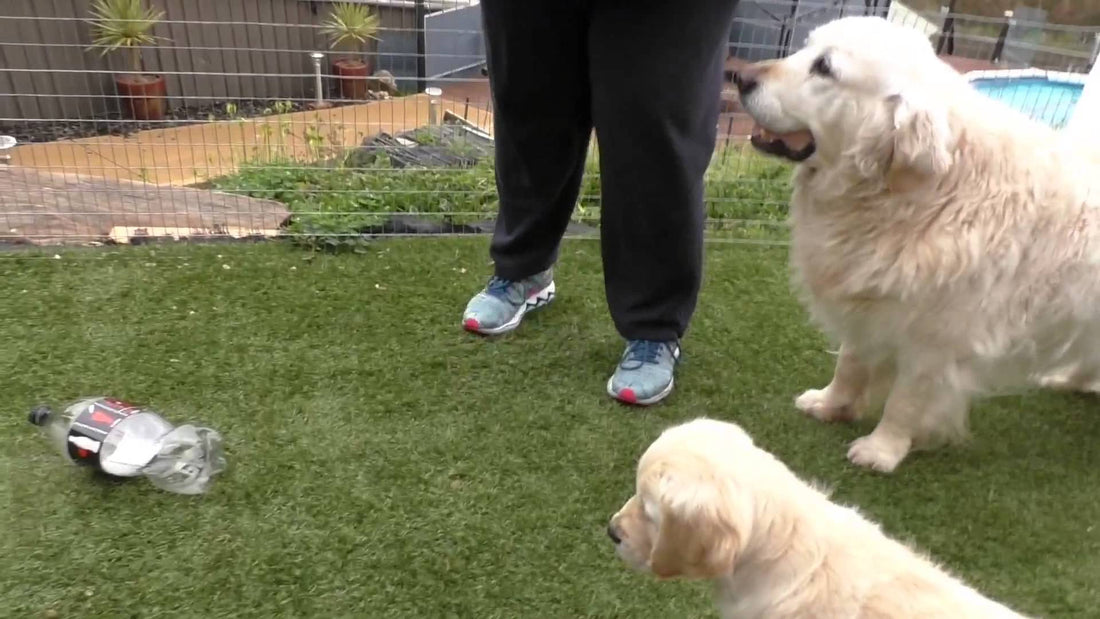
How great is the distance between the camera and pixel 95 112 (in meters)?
3.52

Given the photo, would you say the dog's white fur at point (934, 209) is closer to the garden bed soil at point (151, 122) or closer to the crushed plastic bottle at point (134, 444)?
the crushed plastic bottle at point (134, 444)

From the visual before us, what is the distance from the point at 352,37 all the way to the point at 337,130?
0.52 meters

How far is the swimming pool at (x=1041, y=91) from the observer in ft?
10.8

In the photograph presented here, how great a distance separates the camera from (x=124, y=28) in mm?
3699

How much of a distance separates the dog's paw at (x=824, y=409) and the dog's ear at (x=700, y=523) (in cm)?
112

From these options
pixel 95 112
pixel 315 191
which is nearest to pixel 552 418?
pixel 315 191

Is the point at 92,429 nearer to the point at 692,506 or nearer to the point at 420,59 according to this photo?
the point at 692,506

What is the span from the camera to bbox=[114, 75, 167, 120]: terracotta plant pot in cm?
338

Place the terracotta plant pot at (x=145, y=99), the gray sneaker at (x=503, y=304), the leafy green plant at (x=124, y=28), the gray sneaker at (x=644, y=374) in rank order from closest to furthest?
the gray sneaker at (x=644, y=374) < the gray sneaker at (x=503, y=304) < the terracotta plant pot at (x=145, y=99) < the leafy green plant at (x=124, y=28)

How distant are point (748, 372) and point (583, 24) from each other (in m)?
1.12

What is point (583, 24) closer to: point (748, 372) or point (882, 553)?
point (748, 372)

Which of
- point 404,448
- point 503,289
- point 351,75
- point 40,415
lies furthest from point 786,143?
point 351,75

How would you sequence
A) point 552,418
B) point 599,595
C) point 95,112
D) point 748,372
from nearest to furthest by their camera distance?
point 599,595 < point 552,418 < point 748,372 < point 95,112

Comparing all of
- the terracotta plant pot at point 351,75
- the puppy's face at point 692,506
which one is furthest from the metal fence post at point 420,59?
the puppy's face at point 692,506
